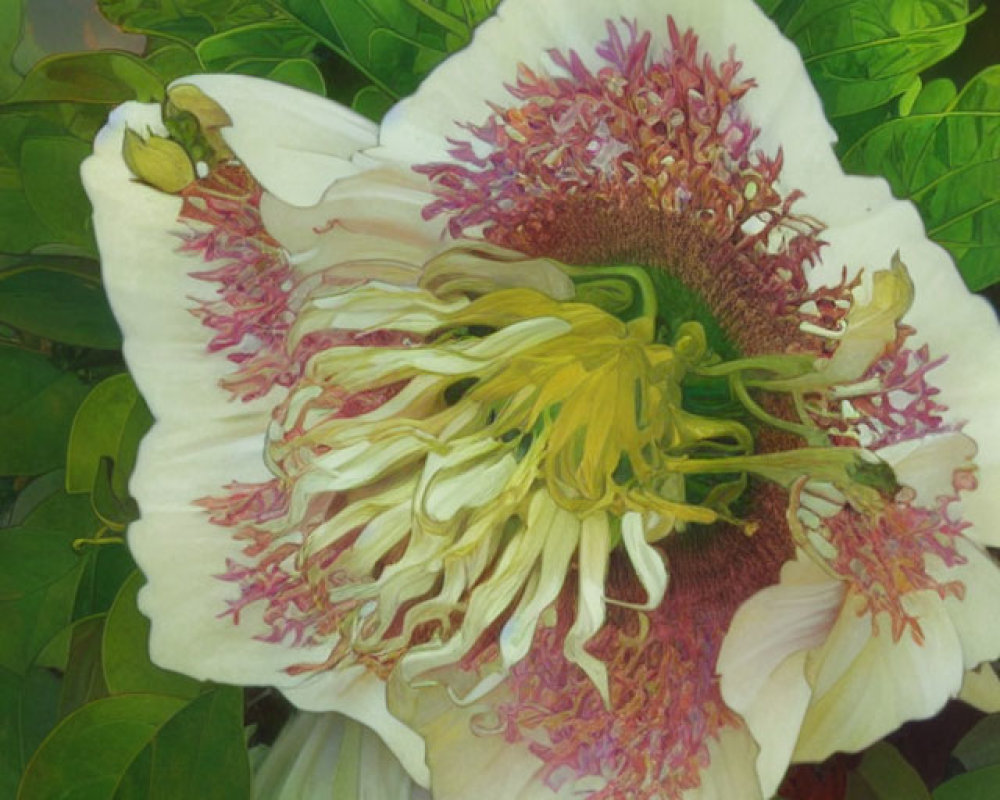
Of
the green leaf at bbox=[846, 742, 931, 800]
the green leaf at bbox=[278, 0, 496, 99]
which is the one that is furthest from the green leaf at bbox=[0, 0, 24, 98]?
the green leaf at bbox=[846, 742, 931, 800]

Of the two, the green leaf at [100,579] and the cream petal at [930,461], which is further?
the green leaf at [100,579]

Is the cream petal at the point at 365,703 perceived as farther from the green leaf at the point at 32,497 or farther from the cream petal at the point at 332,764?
the green leaf at the point at 32,497

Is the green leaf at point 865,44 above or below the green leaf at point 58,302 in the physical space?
above

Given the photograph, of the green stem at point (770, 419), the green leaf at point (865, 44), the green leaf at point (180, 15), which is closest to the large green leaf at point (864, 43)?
the green leaf at point (865, 44)

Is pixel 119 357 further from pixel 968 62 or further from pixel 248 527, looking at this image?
pixel 968 62

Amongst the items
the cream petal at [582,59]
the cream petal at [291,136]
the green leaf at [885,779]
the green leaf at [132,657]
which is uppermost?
the cream petal at [582,59]

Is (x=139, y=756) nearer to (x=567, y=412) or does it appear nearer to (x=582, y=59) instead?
(x=567, y=412)
